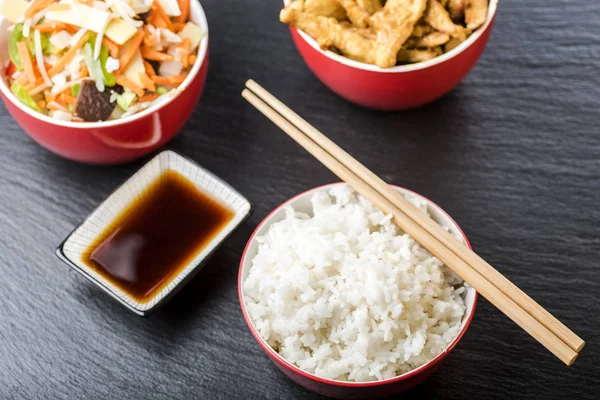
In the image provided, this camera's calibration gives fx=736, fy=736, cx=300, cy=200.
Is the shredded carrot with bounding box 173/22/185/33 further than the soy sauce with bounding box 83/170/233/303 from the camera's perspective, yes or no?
Yes

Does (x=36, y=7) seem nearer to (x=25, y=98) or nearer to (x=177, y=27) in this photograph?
(x=25, y=98)

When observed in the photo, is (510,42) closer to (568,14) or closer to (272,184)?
(568,14)

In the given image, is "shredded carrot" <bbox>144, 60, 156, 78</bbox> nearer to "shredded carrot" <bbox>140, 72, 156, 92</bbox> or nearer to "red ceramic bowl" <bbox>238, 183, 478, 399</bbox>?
"shredded carrot" <bbox>140, 72, 156, 92</bbox>

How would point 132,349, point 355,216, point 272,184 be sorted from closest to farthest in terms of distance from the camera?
1. point 355,216
2. point 132,349
3. point 272,184

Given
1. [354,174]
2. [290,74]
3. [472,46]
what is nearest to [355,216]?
[354,174]

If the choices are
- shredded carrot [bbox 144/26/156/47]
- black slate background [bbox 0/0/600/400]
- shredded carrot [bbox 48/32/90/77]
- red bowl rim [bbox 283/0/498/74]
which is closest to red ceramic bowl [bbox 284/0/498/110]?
red bowl rim [bbox 283/0/498/74]

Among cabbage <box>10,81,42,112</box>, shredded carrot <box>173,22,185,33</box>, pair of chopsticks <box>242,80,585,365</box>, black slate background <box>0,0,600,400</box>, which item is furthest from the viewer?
shredded carrot <box>173,22,185,33</box>

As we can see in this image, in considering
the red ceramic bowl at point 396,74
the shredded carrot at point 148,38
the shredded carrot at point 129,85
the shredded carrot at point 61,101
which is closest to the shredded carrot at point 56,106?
the shredded carrot at point 61,101
